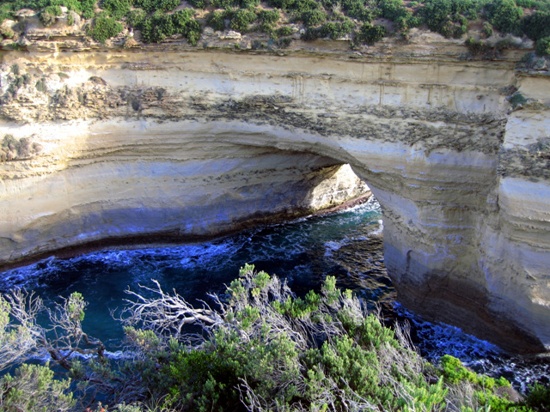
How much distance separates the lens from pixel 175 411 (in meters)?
9.06

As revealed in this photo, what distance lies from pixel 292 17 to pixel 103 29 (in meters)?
6.15

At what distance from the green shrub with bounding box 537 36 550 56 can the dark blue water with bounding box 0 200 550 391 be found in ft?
25.3

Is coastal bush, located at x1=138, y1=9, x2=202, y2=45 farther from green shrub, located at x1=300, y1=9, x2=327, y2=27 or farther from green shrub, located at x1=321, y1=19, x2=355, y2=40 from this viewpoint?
green shrub, located at x1=321, y1=19, x2=355, y2=40

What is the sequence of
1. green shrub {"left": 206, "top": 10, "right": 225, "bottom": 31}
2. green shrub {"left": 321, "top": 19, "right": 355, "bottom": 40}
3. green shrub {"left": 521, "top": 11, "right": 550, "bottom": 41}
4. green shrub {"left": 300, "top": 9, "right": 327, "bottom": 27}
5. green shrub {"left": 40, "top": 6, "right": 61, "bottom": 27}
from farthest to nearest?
green shrub {"left": 206, "top": 10, "right": 225, "bottom": 31} < green shrub {"left": 40, "top": 6, "right": 61, "bottom": 27} < green shrub {"left": 300, "top": 9, "right": 327, "bottom": 27} < green shrub {"left": 321, "top": 19, "right": 355, "bottom": 40} < green shrub {"left": 521, "top": 11, "right": 550, "bottom": 41}

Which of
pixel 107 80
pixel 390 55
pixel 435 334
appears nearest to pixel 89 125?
pixel 107 80

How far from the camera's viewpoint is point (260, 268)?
18156 millimetres

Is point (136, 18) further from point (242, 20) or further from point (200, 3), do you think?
point (242, 20)

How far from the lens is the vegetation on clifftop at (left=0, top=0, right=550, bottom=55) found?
44.2 ft

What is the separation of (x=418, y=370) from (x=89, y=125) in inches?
529

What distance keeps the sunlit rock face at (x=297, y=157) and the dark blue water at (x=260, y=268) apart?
2.04 ft

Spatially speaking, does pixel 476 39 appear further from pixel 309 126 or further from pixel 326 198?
pixel 326 198

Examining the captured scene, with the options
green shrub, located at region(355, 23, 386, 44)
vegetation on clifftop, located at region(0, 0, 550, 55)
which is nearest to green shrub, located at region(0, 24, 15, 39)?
vegetation on clifftop, located at region(0, 0, 550, 55)

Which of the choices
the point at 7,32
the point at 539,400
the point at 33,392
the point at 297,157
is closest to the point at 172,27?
the point at 7,32

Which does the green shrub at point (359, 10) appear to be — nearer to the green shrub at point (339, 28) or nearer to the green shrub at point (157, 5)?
the green shrub at point (339, 28)
